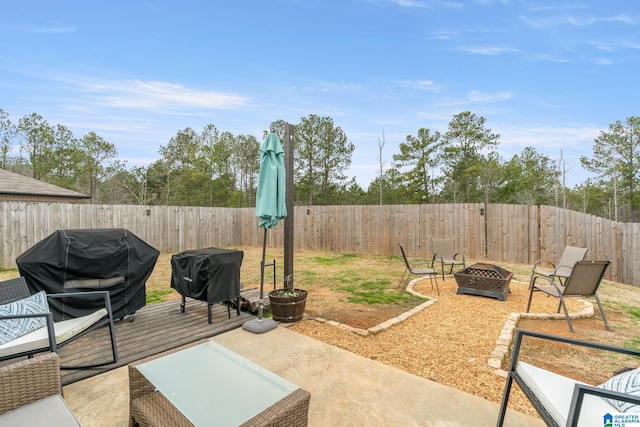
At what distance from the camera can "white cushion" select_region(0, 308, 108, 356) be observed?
1920 millimetres

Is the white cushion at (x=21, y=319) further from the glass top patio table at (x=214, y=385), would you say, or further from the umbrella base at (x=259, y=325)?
the umbrella base at (x=259, y=325)

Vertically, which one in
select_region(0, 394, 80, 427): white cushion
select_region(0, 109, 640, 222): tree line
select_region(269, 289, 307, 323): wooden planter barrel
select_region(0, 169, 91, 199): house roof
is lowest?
select_region(269, 289, 307, 323): wooden planter barrel

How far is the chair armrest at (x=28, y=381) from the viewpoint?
4.38ft

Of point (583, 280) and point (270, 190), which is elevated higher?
point (270, 190)

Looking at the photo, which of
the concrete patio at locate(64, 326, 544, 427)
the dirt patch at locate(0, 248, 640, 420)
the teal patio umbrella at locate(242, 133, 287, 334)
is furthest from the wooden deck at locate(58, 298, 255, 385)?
the dirt patch at locate(0, 248, 640, 420)

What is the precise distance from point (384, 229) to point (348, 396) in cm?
801

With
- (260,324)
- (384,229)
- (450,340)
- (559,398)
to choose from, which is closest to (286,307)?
(260,324)

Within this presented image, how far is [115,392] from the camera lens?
2.07 meters

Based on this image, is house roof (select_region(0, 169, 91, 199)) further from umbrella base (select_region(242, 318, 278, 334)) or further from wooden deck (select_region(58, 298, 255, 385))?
umbrella base (select_region(242, 318, 278, 334))

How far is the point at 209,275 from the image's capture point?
318 centimetres

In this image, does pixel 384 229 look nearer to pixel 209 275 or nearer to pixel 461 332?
pixel 461 332

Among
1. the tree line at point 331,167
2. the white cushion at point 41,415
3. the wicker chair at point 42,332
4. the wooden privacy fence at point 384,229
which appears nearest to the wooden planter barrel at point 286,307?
the wicker chair at point 42,332

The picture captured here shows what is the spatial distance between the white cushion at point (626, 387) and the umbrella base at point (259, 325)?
268cm

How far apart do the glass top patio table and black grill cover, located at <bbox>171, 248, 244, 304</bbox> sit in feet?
4.60
